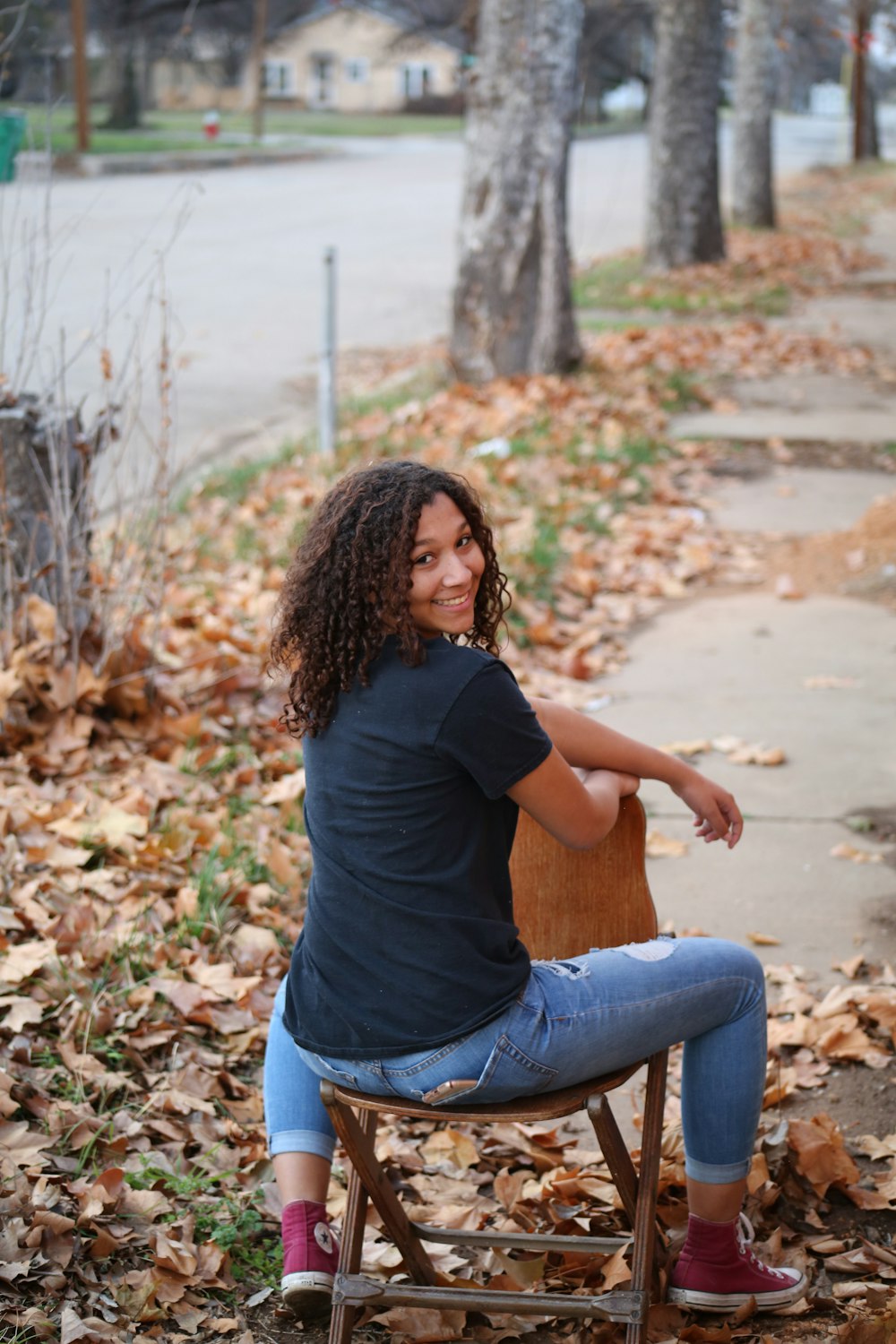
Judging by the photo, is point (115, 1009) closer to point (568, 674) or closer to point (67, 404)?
point (67, 404)

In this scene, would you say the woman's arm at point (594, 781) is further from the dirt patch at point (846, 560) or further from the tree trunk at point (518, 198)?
the tree trunk at point (518, 198)

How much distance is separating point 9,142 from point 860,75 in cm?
2631

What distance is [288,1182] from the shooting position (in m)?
2.29

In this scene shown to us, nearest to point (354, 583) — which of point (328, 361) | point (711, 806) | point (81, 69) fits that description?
point (711, 806)

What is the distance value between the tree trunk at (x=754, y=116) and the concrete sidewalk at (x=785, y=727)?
43.4 feet

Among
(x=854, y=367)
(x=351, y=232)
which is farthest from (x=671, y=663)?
(x=351, y=232)

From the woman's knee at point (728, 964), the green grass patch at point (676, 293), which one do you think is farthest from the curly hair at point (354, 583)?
the green grass patch at point (676, 293)

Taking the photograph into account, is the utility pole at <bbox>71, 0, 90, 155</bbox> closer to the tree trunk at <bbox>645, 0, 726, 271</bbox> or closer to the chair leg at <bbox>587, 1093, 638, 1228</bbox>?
the tree trunk at <bbox>645, 0, 726, 271</bbox>

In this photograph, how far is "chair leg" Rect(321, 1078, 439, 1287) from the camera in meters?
2.08

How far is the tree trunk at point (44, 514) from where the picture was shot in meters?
4.17

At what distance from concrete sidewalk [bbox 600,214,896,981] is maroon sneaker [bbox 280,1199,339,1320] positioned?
4.92 feet

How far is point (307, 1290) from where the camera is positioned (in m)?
2.23

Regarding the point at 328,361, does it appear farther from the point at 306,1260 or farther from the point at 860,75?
the point at 860,75

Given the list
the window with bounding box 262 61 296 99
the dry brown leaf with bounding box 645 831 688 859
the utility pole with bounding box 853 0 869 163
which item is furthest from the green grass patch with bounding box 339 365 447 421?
the window with bounding box 262 61 296 99
